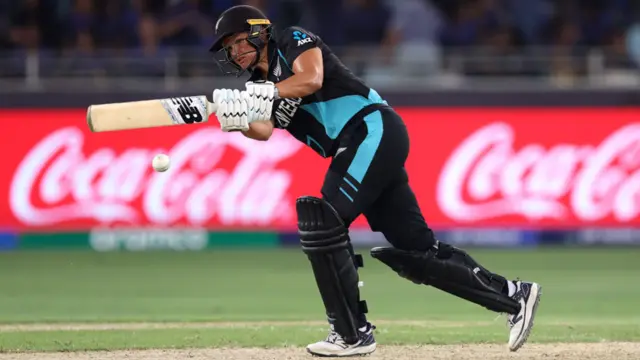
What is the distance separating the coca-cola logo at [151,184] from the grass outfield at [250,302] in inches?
19.2

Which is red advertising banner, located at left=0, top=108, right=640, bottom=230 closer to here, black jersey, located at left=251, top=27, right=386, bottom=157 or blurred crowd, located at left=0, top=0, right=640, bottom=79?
blurred crowd, located at left=0, top=0, right=640, bottom=79

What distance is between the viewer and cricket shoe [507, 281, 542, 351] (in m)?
6.72

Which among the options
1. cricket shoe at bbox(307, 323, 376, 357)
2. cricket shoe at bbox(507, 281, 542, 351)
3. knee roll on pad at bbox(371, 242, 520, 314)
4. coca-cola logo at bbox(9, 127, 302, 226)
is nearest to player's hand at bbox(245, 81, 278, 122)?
knee roll on pad at bbox(371, 242, 520, 314)

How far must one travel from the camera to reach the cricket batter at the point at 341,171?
6406 millimetres

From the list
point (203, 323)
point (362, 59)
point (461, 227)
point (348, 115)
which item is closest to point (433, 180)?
point (461, 227)

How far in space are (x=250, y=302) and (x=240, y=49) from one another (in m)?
4.16

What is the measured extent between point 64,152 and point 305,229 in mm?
8485

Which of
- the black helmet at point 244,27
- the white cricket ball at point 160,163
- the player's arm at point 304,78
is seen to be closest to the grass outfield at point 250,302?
the white cricket ball at point 160,163

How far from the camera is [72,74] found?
14.8 metres

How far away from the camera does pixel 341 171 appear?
6.50 metres

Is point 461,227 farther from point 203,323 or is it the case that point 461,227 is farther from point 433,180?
point 203,323

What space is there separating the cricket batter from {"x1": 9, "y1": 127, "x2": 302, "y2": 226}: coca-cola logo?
25.1 ft

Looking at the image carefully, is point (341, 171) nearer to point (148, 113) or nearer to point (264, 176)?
point (148, 113)

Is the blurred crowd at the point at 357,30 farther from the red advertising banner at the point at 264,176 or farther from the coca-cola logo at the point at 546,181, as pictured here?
the coca-cola logo at the point at 546,181
